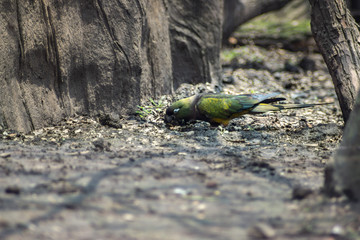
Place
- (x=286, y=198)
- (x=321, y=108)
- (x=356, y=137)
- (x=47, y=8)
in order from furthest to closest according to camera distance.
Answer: (x=321, y=108) → (x=47, y=8) → (x=286, y=198) → (x=356, y=137)

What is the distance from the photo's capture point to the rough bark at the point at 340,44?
4.68 metres

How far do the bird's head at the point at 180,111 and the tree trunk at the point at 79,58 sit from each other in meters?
0.58

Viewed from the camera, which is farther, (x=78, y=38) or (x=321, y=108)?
(x=321, y=108)

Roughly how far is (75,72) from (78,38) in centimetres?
43

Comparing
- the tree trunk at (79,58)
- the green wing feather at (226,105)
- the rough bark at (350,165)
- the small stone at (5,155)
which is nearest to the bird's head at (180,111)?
the green wing feather at (226,105)

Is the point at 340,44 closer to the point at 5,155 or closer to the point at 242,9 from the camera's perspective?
the point at 5,155

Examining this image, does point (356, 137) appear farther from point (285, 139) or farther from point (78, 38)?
point (78, 38)

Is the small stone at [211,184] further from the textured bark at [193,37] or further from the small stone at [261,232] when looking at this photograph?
the textured bark at [193,37]

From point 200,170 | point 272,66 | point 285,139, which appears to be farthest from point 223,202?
point 272,66

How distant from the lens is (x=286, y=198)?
2.81 metres

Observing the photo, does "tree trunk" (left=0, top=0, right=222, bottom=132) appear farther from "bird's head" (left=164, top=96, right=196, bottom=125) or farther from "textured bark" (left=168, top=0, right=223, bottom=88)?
"bird's head" (left=164, top=96, right=196, bottom=125)

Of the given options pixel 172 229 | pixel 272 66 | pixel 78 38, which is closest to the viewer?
pixel 172 229

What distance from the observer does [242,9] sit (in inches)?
398

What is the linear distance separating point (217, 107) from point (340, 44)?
1684 millimetres
